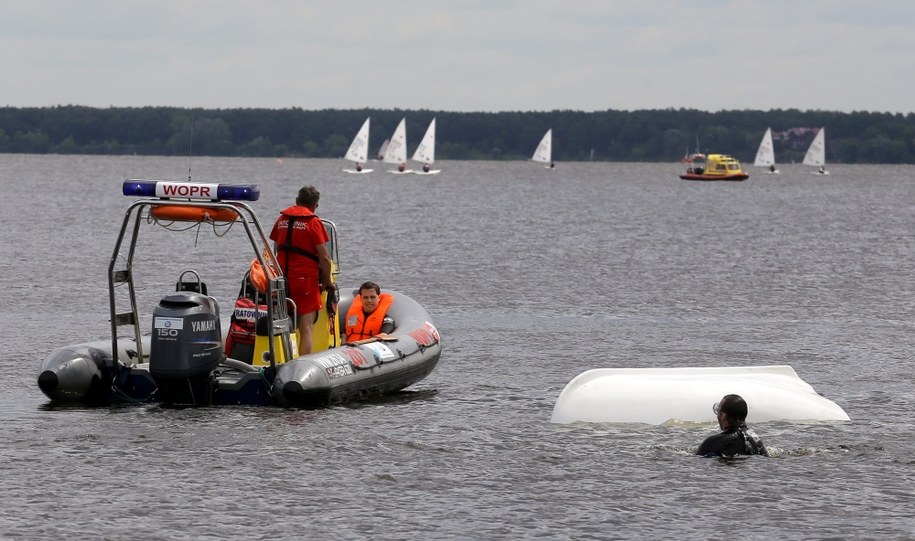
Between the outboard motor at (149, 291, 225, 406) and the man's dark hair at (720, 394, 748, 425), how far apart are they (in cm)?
493

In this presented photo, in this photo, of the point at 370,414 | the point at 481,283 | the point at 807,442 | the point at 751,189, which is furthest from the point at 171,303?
the point at 751,189

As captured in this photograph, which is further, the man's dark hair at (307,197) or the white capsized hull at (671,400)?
the man's dark hair at (307,197)

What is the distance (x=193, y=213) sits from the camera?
13.6 m

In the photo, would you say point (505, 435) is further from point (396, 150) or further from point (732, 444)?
point (396, 150)

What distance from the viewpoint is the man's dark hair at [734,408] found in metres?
A: 12.5

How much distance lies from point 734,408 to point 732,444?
339 millimetres

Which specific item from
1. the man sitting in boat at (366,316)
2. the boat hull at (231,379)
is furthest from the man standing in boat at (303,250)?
the man sitting in boat at (366,316)

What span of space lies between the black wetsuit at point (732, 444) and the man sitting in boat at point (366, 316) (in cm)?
499

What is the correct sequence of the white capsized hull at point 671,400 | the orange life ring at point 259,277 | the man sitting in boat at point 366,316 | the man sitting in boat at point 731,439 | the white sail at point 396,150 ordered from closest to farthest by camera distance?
1. the man sitting in boat at point 731,439
2. the white capsized hull at point 671,400
3. the orange life ring at point 259,277
4. the man sitting in boat at point 366,316
5. the white sail at point 396,150

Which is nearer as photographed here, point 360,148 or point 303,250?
point 303,250

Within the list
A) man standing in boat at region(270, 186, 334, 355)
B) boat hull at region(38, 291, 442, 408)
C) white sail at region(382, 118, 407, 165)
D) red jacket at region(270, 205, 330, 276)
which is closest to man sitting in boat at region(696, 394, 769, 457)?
boat hull at region(38, 291, 442, 408)

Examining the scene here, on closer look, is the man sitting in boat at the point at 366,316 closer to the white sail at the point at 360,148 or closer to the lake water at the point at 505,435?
the lake water at the point at 505,435

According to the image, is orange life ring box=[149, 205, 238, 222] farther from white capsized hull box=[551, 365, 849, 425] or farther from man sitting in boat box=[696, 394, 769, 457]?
man sitting in boat box=[696, 394, 769, 457]

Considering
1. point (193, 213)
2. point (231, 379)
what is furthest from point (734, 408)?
point (193, 213)
